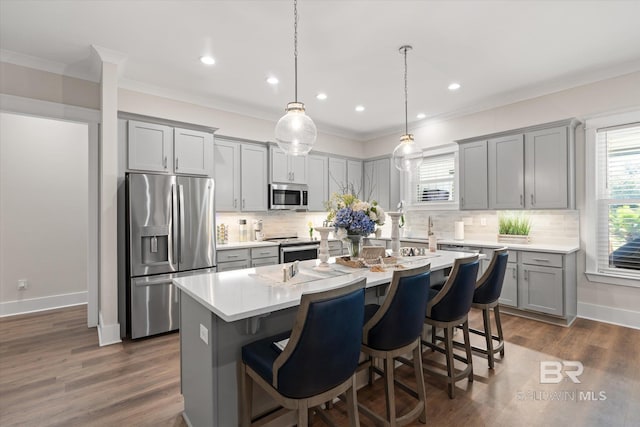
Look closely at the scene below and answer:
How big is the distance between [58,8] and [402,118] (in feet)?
15.4

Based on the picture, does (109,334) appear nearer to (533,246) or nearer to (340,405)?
(340,405)

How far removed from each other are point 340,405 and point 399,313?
964mm

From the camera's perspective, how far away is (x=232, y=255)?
4.33 meters

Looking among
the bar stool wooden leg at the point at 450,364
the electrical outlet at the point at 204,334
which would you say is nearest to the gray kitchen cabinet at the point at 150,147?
A: the electrical outlet at the point at 204,334

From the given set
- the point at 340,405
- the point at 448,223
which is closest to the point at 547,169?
the point at 448,223

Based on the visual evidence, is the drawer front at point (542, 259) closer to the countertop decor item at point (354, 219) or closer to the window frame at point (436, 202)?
the window frame at point (436, 202)

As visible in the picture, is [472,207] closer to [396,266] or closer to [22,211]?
[396,266]

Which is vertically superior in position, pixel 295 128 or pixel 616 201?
pixel 295 128

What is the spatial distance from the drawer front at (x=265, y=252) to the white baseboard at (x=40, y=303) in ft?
9.30

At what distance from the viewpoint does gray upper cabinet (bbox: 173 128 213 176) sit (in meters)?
4.00

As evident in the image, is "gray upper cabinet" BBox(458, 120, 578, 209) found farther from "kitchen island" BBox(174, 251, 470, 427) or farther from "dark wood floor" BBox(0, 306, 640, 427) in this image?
"kitchen island" BBox(174, 251, 470, 427)

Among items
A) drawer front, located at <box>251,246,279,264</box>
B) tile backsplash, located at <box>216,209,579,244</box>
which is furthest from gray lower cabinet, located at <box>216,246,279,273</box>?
tile backsplash, located at <box>216,209,579,244</box>

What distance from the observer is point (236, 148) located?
4801mm

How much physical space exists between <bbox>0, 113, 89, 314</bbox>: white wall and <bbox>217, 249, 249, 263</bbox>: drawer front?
2.49m
